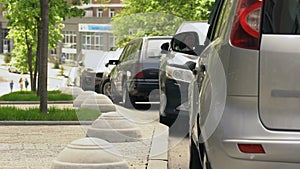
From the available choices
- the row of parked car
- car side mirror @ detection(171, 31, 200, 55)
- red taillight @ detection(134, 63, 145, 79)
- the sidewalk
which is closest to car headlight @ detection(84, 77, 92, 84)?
red taillight @ detection(134, 63, 145, 79)

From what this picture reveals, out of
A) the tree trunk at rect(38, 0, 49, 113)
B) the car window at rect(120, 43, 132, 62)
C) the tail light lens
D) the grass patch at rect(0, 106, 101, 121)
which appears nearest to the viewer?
the grass patch at rect(0, 106, 101, 121)

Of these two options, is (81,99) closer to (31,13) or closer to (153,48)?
(153,48)

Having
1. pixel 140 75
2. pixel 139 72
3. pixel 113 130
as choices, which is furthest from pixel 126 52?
pixel 113 130

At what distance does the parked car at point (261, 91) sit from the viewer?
3.73 metres

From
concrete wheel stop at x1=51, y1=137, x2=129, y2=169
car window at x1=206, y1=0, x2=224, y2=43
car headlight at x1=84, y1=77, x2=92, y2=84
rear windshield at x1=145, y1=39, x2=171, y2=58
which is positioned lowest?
car headlight at x1=84, y1=77, x2=92, y2=84

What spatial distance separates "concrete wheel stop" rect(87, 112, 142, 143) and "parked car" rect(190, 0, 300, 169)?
534cm

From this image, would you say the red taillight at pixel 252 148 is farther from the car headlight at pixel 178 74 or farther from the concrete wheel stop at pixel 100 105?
the concrete wheel stop at pixel 100 105

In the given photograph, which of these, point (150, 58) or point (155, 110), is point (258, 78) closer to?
point (155, 110)

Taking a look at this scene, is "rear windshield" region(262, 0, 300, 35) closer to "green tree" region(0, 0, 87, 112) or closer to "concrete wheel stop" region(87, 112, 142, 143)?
"concrete wheel stop" region(87, 112, 142, 143)

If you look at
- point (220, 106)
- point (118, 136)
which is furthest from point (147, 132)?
point (220, 106)

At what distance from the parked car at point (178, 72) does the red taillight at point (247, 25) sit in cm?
502

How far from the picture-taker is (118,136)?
9.23 meters

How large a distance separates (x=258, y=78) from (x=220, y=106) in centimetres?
34

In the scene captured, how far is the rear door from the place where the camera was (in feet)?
12.3
